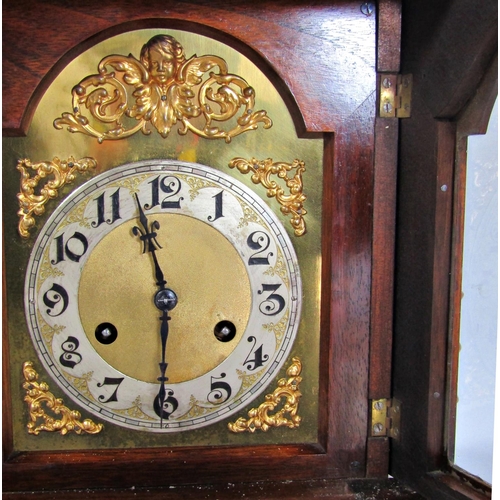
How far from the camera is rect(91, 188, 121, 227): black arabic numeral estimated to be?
1035 mm

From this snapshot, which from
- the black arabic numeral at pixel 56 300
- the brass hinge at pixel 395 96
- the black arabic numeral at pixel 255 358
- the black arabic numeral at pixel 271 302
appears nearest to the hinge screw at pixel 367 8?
the brass hinge at pixel 395 96

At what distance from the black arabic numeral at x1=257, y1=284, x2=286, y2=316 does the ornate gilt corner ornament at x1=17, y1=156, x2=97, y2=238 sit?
1.24 ft

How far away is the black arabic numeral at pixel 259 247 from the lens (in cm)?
107

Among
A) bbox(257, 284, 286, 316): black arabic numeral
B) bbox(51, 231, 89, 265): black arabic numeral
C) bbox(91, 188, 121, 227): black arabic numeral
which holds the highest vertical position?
bbox(91, 188, 121, 227): black arabic numeral

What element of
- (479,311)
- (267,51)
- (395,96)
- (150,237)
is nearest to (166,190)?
(150,237)

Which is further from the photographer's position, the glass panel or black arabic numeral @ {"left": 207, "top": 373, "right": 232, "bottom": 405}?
black arabic numeral @ {"left": 207, "top": 373, "right": 232, "bottom": 405}

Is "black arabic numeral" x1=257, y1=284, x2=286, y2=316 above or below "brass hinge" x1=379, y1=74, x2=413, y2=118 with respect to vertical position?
below

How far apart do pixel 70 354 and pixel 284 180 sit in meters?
0.48

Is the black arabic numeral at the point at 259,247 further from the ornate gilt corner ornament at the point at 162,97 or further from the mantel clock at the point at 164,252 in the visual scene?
the ornate gilt corner ornament at the point at 162,97

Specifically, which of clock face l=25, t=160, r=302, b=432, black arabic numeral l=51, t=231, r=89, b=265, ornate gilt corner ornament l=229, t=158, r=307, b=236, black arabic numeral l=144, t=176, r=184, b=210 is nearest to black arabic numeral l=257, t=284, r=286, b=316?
clock face l=25, t=160, r=302, b=432

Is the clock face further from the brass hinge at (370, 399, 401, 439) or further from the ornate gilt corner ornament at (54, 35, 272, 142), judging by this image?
the brass hinge at (370, 399, 401, 439)

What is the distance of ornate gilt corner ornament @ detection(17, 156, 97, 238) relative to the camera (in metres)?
1.02

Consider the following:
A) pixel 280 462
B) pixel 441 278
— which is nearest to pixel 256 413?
pixel 280 462

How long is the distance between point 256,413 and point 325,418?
13 cm
